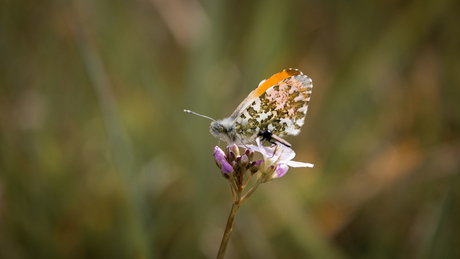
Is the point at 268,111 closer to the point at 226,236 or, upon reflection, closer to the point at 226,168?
the point at 226,168

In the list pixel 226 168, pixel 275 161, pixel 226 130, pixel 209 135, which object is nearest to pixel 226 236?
pixel 226 168

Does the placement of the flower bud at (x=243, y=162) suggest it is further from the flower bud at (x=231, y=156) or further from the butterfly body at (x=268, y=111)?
the butterfly body at (x=268, y=111)

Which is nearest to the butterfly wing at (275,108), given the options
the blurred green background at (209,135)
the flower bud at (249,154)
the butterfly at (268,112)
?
the butterfly at (268,112)

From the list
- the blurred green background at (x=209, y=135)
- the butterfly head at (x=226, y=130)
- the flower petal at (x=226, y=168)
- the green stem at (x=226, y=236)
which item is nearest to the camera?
the green stem at (x=226, y=236)

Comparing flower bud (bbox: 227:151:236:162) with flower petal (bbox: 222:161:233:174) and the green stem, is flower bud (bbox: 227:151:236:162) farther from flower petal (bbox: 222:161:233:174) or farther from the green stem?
the green stem

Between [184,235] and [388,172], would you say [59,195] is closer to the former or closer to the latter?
[184,235]

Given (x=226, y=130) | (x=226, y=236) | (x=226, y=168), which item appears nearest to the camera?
(x=226, y=236)

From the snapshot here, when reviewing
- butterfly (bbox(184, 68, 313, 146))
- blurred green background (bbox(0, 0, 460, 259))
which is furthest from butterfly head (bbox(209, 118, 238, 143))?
blurred green background (bbox(0, 0, 460, 259))
